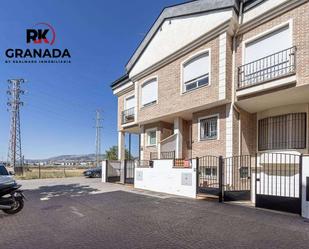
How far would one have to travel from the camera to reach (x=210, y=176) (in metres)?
11.9

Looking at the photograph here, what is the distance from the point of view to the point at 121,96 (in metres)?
21.2

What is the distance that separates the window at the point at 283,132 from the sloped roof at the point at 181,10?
17.7 ft

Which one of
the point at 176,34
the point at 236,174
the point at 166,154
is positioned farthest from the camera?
the point at 166,154

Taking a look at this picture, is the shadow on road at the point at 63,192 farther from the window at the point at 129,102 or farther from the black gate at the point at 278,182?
the black gate at the point at 278,182

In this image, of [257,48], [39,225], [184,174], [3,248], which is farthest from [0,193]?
[257,48]

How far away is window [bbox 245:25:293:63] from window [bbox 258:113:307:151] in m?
2.62

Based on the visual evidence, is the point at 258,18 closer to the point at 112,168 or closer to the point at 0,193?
the point at 0,193

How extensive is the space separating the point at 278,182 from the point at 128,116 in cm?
1273

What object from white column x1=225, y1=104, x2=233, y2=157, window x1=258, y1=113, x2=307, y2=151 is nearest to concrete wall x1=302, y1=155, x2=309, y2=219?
window x1=258, y1=113, x2=307, y2=151

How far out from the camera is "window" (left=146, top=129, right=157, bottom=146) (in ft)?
56.0

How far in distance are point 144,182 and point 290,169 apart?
25.6ft

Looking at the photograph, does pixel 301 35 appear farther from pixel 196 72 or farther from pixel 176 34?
pixel 176 34

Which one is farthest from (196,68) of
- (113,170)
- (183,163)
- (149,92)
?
(113,170)

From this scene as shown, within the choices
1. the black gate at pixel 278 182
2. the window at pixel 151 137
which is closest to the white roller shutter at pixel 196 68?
the window at pixel 151 137
